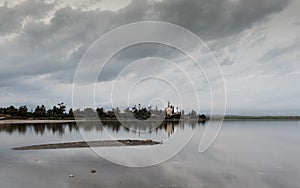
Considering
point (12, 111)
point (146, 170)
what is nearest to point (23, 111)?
point (12, 111)

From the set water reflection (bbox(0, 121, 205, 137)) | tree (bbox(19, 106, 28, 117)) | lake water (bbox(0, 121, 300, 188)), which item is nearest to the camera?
lake water (bbox(0, 121, 300, 188))

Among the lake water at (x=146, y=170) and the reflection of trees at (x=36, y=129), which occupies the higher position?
the reflection of trees at (x=36, y=129)

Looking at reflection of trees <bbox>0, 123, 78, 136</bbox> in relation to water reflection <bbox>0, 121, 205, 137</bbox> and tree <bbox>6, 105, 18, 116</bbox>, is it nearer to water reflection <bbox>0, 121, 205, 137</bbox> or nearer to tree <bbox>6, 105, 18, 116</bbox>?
water reflection <bbox>0, 121, 205, 137</bbox>

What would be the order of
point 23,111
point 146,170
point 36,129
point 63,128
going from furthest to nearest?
point 23,111
point 63,128
point 36,129
point 146,170

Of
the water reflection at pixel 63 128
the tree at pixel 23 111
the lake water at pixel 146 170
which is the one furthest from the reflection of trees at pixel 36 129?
the tree at pixel 23 111

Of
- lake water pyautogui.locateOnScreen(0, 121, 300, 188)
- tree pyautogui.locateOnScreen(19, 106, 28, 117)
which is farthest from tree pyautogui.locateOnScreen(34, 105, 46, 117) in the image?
lake water pyautogui.locateOnScreen(0, 121, 300, 188)

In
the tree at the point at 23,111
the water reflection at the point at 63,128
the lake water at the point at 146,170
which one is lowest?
the lake water at the point at 146,170

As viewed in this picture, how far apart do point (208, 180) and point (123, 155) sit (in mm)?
11969

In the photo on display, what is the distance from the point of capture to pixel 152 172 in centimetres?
2094

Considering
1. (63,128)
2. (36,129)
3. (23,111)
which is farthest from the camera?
(23,111)

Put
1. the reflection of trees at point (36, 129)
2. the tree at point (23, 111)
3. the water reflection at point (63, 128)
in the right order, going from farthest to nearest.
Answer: the tree at point (23, 111) → the water reflection at point (63, 128) → the reflection of trees at point (36, 129)

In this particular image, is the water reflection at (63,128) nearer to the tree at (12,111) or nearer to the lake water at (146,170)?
the lake water at (146,170)

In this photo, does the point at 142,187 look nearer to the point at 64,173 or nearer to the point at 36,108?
the point at 64,173

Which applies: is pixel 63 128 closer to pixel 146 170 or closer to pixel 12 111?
pixel 146 170
